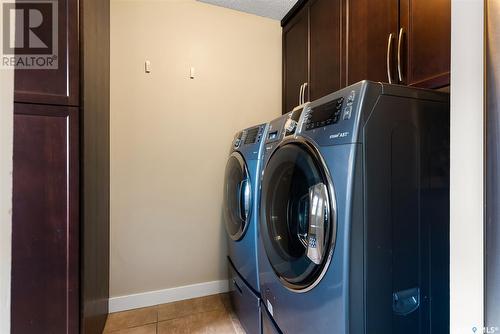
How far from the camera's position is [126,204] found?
1839mm

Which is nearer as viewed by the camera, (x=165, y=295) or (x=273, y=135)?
(x=273, y=135)

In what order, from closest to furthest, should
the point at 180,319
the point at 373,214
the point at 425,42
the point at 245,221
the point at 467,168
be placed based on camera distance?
1. the point at 467,168
2. the point at 373,214
3. the point at 425,42
4. the point at 245,221
5. the point at 180,319

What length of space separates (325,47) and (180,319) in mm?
2122

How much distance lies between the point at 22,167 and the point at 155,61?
124 centimetres

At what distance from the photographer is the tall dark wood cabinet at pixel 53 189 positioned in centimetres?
98

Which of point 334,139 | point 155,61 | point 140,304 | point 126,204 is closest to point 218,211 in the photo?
point 126,204

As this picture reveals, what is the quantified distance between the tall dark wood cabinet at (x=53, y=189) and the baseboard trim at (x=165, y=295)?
76 cm

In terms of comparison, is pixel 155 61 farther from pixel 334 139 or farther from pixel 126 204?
pixel 334 139

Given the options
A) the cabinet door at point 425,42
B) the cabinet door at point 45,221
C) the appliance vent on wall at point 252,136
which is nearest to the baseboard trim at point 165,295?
the cabinet door at point 45,221

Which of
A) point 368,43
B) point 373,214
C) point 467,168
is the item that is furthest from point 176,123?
point 467,168

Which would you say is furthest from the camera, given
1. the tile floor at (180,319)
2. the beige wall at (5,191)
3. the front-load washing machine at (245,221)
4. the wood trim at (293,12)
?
the wood trim at (293,12)

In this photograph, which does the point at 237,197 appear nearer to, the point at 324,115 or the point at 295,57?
the point at 324,115

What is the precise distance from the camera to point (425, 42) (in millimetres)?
1086

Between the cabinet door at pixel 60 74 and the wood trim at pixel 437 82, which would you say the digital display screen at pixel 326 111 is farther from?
the cabinet door at pixel 60 74
